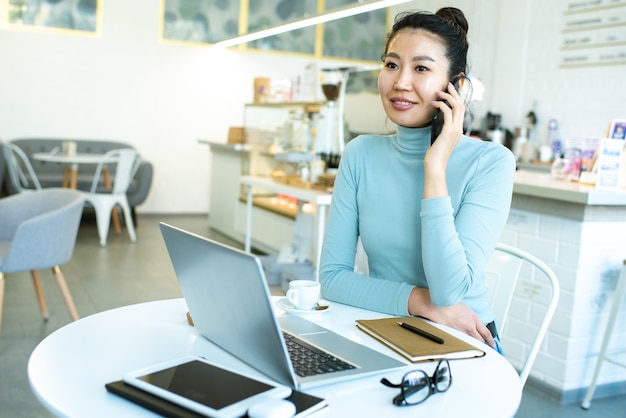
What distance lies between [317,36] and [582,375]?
6480 mm

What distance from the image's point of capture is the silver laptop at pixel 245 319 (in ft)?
2.91

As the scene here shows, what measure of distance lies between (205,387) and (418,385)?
30 cm

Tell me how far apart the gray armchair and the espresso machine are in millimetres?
1824

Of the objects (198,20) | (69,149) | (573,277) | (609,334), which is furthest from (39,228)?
(198,20)

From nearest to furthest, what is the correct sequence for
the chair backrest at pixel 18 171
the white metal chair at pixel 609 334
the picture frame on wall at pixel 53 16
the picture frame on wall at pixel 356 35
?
1. the white metal chair at pixel 609 334
2. the chair backrest at pixel 18 171
3. the picture frame on wall at pixel 53 16
4. the picture frame on wall at pixel 356 35

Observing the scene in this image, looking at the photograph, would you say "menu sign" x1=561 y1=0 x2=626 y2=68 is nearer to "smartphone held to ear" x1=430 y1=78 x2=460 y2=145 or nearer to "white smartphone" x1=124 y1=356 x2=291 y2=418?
"smartphone held to ear" x1=430 y1=78 x2=460 y2=145

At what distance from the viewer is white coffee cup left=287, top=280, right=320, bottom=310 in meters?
1.36

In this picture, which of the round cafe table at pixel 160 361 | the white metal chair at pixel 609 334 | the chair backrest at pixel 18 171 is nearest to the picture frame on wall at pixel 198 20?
the chair backrest at pixel 18 171

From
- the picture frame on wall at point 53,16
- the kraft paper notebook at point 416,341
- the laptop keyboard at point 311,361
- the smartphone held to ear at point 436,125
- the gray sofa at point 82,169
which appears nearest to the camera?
the laptop keyboard at point 311,361

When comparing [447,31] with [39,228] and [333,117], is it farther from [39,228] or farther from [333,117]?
[333,117]

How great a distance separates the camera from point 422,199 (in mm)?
1414

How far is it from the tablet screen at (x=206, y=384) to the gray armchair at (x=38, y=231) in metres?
2.18

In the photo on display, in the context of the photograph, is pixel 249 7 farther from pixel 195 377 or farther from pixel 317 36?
pixel 195 377

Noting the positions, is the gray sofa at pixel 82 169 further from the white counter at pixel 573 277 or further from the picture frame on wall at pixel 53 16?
the white counter at pixel 573 277
